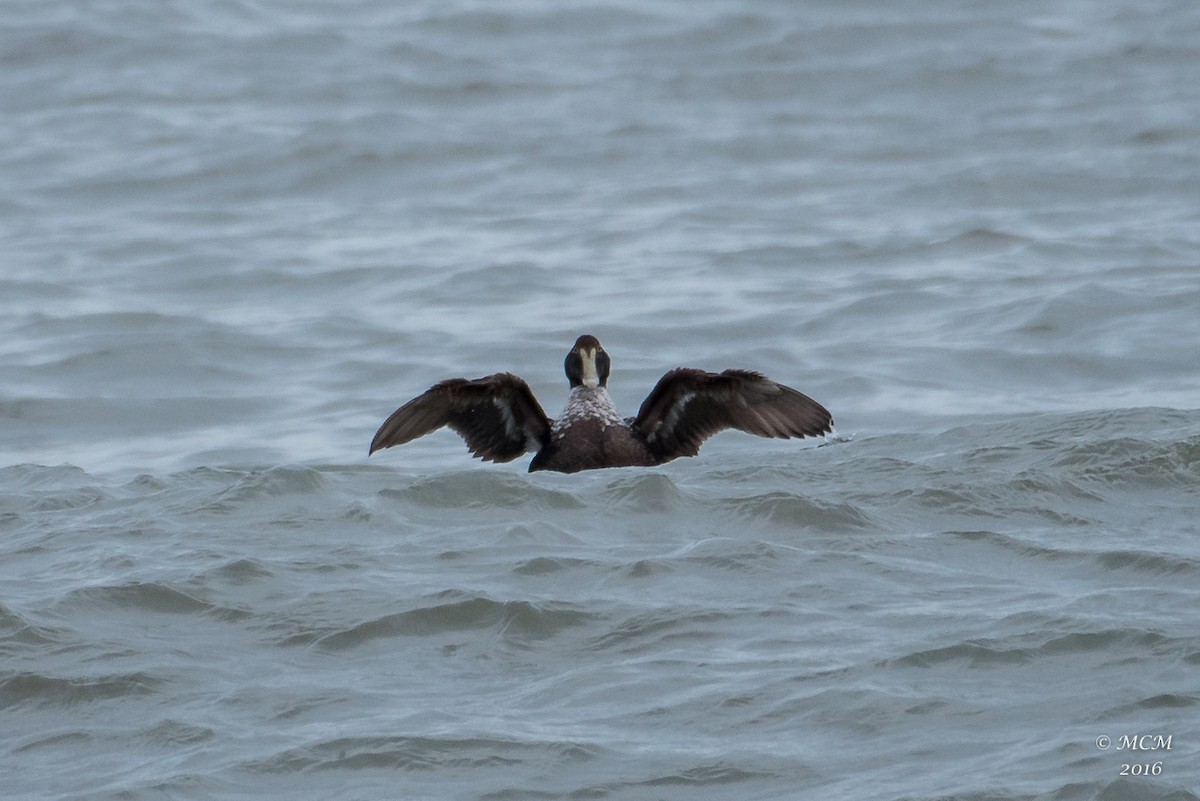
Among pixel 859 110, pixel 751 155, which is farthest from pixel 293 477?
pixel 859 110

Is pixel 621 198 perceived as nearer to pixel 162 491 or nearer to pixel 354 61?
pixel 354 61

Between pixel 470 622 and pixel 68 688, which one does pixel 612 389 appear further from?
pixel 68 688

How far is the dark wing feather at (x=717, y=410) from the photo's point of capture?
7.52 metres

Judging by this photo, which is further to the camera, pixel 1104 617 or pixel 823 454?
pixel 823 454

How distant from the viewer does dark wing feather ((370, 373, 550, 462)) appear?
7504 mm

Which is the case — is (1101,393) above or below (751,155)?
below

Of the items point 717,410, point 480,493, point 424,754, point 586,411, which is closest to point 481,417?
point 586,411

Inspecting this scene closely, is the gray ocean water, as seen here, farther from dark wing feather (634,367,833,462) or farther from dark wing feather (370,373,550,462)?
dark wing feather (370,373,550,462)

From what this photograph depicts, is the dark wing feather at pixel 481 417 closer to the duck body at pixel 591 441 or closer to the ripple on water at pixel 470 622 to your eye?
the duck body at pixel 591 441

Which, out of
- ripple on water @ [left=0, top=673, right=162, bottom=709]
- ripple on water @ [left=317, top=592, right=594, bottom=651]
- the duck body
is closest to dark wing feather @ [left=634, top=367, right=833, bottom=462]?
the duck body

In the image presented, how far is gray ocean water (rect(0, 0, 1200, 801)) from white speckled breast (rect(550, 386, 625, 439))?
0.40 metres

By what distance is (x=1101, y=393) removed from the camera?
30.3ft

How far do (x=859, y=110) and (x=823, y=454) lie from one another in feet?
30.2

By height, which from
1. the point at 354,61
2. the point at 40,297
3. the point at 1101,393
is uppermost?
the point at 354,61
